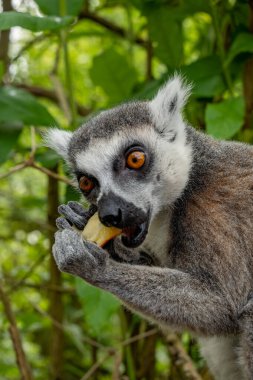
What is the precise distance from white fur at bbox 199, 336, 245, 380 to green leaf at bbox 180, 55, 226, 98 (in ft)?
5.82

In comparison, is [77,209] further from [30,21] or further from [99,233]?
[30,21]

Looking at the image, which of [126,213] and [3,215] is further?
[3,215]

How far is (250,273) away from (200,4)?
235cm

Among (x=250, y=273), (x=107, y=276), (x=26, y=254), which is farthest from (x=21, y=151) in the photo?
(x=26, y=254)

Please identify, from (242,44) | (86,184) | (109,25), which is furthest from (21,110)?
(109,25)

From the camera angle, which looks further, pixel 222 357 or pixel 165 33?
pixel 165 33

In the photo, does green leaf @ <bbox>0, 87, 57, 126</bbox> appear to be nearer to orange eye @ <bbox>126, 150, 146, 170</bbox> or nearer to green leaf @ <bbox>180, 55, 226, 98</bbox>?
orange eye @ <bbox>126, 150, 146, 170</bbox>

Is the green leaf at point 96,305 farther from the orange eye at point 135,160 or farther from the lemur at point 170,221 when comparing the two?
the orange eye at point 135,160

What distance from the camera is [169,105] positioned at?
3.84 metres

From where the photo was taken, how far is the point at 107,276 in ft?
10.5

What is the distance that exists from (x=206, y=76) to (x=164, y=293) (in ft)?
6.51

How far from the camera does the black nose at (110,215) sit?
3121mm

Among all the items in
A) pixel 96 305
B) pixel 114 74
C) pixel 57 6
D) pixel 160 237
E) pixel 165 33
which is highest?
pixel 57 6

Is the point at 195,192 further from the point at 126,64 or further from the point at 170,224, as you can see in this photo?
the point at 126,64
